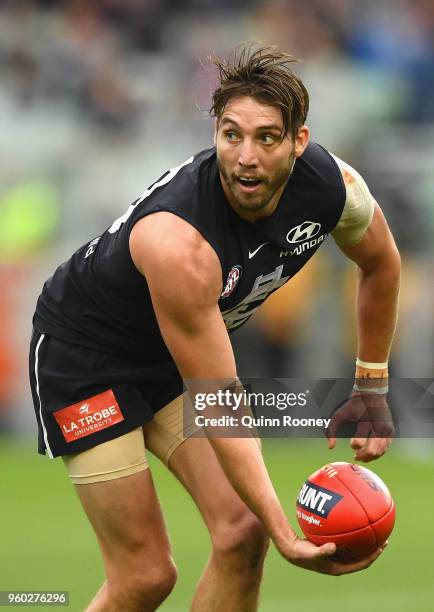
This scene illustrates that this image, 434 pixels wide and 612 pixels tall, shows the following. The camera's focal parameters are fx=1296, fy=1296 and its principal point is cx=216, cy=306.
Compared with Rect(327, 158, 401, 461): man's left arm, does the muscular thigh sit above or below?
below

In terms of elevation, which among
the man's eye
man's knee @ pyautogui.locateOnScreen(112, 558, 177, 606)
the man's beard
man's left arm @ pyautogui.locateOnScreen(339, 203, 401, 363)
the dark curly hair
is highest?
the dark curly hair

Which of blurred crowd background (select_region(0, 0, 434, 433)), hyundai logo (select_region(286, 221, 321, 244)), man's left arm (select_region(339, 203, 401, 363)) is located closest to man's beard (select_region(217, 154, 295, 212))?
hyundai logo (select_region(286, 221, 321, 244))

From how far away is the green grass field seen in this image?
7.09 metres

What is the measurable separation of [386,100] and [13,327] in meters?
4.65

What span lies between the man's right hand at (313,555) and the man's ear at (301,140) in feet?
4.96

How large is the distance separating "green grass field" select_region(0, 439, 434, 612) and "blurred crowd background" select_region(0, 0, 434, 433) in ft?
3.08

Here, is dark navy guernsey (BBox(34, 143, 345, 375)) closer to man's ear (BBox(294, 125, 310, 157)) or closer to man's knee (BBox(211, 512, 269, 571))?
man's ear (BBox(294, 125, 310, 157))

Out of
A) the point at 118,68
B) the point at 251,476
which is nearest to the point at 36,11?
the point at 118,68

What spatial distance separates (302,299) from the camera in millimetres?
11797

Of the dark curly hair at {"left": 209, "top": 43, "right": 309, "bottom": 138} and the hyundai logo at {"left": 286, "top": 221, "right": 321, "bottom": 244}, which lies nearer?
the dark curly hair at {"left": 209, "top": 43, "right": 309, "bottom": 138}

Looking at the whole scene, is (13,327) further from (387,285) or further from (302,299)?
(387,285)

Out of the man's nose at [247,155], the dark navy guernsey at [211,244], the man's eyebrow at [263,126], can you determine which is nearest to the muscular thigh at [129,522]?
the dark navy guernsey at [211,244]

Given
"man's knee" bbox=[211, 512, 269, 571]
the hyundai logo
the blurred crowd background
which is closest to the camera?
"man's knee" bbox=[211, 512, 269, 571]

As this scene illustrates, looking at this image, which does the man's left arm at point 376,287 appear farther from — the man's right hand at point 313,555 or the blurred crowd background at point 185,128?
the blurred crowd background at point 185,128
